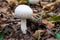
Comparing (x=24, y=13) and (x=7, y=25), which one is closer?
(x=24, y=13)

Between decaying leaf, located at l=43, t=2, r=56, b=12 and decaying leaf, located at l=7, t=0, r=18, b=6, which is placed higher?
decaying leaf, located at l=7, t=0, r=18, b=6

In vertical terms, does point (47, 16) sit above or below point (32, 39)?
above

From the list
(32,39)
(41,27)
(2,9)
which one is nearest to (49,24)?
(41,27)

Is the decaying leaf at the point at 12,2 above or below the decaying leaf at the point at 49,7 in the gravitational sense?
above

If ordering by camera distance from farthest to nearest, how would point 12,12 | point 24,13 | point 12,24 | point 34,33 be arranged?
point 12,12 → point 12,24 → point 34,33 → point 24,13

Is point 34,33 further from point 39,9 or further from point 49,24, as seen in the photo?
point 39,9

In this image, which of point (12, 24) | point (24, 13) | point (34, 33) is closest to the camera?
point (24, 13)

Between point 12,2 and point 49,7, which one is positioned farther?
point 12,2

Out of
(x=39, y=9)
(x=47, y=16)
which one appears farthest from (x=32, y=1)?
(x=47, y=16)

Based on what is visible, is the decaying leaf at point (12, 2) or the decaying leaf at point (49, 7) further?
the decaying leaf at point (12, 2)

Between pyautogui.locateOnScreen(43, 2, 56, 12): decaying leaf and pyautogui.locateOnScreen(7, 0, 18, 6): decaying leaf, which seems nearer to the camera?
pyautogui.locateOnScreen(43, 2, 56, 12): decaying leaf
